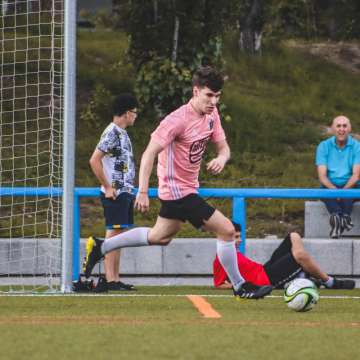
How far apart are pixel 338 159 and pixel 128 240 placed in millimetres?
3883

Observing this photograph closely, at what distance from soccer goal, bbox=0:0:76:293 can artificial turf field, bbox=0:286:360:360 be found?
1.40 metres

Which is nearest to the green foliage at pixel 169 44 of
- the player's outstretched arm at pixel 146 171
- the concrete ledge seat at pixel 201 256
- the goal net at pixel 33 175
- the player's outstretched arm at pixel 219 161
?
the goal net at pixel 33 175

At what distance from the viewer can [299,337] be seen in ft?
24.5

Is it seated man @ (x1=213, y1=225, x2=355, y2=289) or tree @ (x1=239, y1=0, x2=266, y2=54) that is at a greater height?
tree @ (x1=239, y1=0, x2=266, y2=54)

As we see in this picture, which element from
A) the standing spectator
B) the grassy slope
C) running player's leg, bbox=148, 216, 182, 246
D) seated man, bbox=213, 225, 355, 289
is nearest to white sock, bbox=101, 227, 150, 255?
running player's leg, bbox=148, 216, 182, 246

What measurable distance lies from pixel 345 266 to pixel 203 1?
6.33 metres

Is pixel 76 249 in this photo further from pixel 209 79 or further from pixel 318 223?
pixel 209 79

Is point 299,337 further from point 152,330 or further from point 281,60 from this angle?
point 281,60

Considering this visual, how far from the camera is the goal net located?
12078mm

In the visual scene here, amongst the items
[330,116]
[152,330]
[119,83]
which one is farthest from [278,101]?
[152,330]

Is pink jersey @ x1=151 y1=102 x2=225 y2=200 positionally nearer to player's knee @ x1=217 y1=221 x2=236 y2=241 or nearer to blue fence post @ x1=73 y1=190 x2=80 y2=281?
player's knee @ x1=217 y1=221 x2=236 y2=241

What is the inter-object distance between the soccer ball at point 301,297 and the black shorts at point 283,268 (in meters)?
2.03

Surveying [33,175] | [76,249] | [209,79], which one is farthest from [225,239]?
[33,175]

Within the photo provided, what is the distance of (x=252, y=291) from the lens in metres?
9.99
